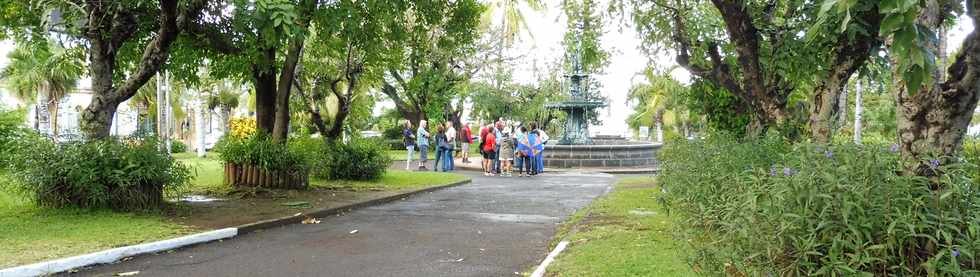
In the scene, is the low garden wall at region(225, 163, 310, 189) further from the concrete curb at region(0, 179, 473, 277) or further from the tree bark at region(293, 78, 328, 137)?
the tree bark at region(293, 78, 328, 137)

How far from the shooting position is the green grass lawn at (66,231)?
6.62 metres

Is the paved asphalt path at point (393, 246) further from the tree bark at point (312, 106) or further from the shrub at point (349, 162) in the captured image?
the tree bark at point (312, 106)

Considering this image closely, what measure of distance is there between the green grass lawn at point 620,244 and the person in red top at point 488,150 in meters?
8.68

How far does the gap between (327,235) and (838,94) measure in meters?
6.52

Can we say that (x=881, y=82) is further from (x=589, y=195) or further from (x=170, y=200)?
(x=170, y=200)

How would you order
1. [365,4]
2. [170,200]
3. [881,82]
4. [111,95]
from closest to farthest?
[881,82]
[111,95]
[170,200]
[365,4]

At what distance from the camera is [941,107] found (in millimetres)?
4371

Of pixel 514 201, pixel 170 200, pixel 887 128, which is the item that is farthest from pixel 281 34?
pixel 887 128

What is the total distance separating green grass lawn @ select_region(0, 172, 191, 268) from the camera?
662 cm

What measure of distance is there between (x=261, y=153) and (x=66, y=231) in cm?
473

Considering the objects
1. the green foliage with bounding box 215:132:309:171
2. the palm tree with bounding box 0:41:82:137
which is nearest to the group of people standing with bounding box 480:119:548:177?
the green foliage with bounding box 215:132:309:171

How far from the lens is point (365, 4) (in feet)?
38.3

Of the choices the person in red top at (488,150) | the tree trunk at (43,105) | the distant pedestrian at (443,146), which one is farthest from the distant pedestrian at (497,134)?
the tree trunk at (43,105)

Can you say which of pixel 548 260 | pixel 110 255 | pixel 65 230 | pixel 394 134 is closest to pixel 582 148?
pixel 548 260
